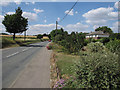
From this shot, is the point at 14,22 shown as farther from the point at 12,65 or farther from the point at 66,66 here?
the point at 66,66

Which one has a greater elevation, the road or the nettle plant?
the nettle plant

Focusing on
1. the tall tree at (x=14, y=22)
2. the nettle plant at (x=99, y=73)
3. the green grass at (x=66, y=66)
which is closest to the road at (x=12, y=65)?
the green grass at (x=66, y=66)

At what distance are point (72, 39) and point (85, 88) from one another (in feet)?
33.5

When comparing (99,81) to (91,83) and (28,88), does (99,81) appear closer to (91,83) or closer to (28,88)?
(91,83)

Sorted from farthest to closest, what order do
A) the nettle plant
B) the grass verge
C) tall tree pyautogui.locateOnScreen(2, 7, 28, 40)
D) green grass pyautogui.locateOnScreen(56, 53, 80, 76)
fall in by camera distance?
tall tree pyautogui.locateOnScreen(2, 7, 28, 40)
green grass pyautogui.locateOnScreen(56, 53, 80, 76)
the grass verge
the nettle plant

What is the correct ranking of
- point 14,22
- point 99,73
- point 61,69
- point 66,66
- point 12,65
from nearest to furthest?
point 99,73, point 61,69, point 66,66, point 12,65, point 14,22

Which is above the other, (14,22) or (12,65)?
(14,22)

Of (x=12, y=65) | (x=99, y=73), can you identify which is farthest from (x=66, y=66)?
(x=12, y=65)

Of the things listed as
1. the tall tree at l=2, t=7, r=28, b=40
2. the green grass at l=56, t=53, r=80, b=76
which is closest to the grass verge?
the green grass at l=56, t=53, r=80, b=76

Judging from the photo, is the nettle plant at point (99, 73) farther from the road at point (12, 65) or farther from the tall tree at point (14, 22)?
the tall tree at point (14, 22)

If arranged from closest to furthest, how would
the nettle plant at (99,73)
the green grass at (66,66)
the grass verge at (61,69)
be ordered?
the nettle plant at (99,73) < the grass verge at (61,69) < the green grass at (66,66)

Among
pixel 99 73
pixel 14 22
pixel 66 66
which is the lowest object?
pixel 66 66

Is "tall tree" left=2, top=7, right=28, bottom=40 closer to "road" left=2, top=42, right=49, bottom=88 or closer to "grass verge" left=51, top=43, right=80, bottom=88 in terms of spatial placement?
"road" left=2, top=42, right=49, bottom=88

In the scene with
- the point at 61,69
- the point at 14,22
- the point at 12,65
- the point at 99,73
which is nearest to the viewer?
the point at 99,73
